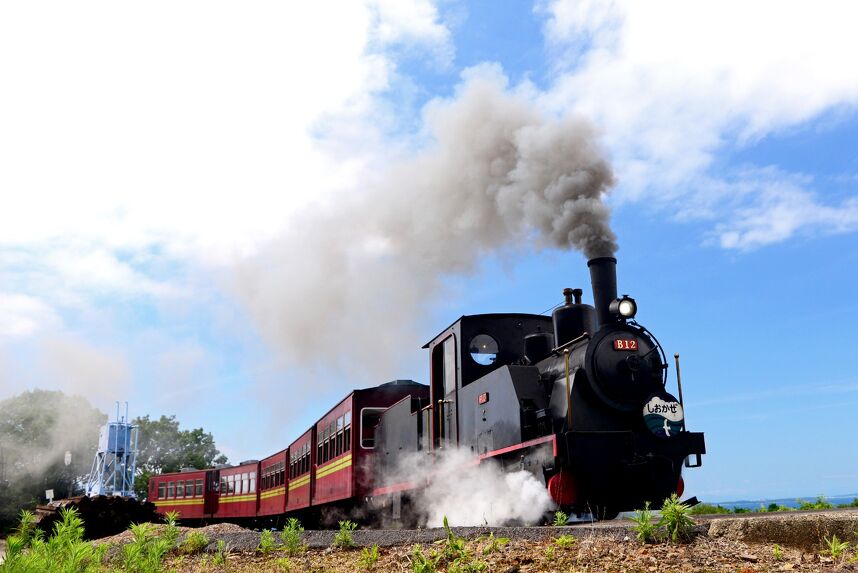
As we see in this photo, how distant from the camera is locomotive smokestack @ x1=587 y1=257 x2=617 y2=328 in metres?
9.55

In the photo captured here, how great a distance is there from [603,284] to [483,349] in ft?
6.88

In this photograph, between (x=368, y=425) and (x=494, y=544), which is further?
(x=368, y=425)

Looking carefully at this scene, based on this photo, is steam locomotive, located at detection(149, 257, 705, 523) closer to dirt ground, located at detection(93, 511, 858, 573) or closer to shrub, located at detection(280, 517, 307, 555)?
A: dirt ground, located at detection(93, 511, 858, 573)

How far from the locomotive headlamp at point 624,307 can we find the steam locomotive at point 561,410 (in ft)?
0.05

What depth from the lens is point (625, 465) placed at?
869cm

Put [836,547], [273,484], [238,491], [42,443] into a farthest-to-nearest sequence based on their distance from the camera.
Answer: [42,443] < [238,491] < [273,484] < [836,547]

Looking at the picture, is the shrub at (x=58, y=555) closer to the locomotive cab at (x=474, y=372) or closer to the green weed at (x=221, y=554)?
the green weed at (x=221, y=554)

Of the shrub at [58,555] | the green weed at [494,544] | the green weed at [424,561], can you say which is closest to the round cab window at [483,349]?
the green weed at [494,544]

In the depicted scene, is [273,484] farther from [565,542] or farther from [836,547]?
[836,547]

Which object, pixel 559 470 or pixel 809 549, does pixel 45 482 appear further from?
pixel 809 549

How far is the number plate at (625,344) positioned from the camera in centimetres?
925

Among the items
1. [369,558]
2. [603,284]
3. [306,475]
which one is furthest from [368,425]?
[369,558]

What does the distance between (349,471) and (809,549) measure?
415 inches

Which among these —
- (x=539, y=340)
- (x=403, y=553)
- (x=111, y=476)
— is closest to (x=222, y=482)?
(x=111, y=476)
